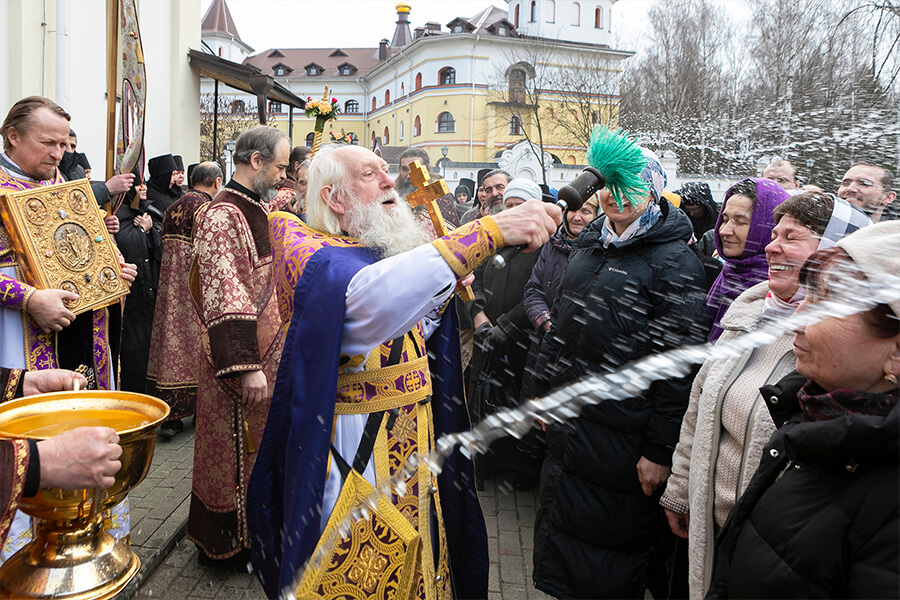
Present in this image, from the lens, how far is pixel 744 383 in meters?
2.30

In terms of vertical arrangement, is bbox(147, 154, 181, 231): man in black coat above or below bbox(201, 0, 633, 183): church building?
below

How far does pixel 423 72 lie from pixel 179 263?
4071cm

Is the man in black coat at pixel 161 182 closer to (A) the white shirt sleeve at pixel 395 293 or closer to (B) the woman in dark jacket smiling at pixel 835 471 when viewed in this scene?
(A) the white shirt sleeve at pixel 395 293

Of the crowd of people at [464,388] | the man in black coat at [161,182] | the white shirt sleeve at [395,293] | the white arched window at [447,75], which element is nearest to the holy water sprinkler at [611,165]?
the crowd of people at [464,388]

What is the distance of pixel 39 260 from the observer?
3100 millimetres

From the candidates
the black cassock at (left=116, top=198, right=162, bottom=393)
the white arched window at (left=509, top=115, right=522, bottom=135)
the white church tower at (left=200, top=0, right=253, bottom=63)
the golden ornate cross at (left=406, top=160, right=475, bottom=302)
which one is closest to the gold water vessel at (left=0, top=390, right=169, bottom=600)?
the golden ornate cross at (left=406, top=160, right=475, bottom=302)

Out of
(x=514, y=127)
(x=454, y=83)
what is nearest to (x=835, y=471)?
(x=514, y=127)

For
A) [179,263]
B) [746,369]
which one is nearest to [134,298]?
[179,263]

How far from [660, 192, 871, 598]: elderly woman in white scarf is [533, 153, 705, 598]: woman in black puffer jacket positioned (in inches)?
13.1

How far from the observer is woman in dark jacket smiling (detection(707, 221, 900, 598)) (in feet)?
4.18

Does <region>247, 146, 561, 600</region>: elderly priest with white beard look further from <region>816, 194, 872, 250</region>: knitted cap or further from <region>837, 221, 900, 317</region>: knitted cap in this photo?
<region>816, 194, 872, 250</region>: knitted cap

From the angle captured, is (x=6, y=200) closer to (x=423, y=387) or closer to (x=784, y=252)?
(x=423, y=387)

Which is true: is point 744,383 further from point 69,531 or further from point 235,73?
point 235,73

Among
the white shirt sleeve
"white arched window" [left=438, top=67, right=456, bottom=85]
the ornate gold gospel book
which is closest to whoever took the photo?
the white shirt sleeve
